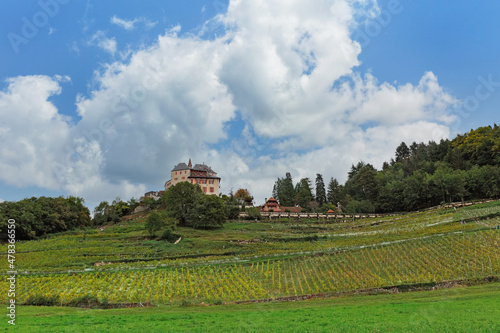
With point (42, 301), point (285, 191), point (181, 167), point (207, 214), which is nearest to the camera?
point (42, 301)

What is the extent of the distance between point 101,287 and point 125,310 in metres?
10.4

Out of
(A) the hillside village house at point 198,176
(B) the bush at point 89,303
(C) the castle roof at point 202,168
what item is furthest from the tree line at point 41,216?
(B) the bush at point 89,303

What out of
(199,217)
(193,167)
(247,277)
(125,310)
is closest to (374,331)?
(125,310)

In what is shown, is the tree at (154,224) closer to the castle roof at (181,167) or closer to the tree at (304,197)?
the castle roof at (181,167)

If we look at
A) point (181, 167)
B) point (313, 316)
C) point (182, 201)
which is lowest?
point (313, 316)

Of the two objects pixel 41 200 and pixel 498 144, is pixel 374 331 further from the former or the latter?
pixel 498 144

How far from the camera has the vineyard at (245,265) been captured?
29656 millimetres

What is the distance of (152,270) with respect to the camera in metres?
40.6

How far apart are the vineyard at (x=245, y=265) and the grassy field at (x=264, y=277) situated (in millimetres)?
126

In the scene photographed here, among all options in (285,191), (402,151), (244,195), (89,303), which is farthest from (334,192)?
(89,303)

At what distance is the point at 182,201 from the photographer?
75312 millimetres

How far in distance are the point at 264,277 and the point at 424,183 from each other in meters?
68.2

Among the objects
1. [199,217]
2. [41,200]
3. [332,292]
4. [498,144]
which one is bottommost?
[332,292]

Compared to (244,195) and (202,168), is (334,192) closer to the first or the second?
(244,195)
